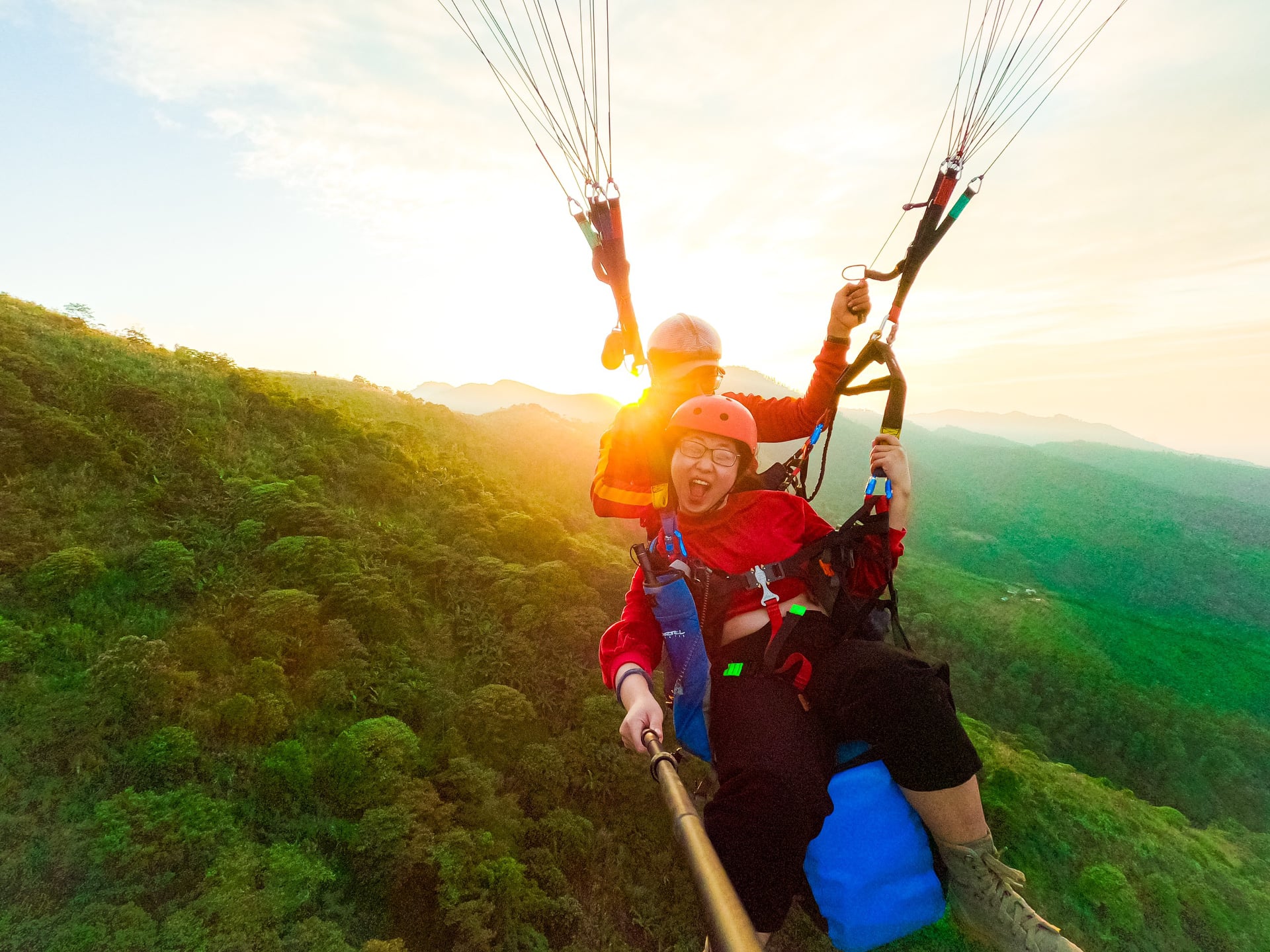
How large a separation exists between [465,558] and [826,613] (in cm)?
924

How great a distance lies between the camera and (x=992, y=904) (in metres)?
2.35

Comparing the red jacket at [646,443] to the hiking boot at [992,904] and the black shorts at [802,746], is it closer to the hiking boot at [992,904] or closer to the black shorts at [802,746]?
the black shorts at [802,746]

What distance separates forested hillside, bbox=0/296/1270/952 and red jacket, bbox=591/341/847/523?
5159mm

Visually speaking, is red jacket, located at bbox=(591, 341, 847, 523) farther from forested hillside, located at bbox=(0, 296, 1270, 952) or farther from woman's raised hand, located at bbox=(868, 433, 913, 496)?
forested hillside, located at bbox=(0, 296, 1270, 952)

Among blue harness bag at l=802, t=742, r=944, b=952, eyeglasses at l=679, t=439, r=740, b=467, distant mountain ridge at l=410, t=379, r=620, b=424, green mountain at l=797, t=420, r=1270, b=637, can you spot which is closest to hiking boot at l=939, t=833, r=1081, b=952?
blue harness bag at l=802, t=742, r=944, b=952

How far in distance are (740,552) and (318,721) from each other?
6.68 m

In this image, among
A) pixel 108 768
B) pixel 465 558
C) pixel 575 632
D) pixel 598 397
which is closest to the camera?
pixel 108 768

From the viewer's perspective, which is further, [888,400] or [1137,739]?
[1137,739]

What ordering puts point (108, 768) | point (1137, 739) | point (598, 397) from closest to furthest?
point (108, 768) < point (1137, 739) < point (598, 397)

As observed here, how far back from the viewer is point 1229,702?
30.9 m

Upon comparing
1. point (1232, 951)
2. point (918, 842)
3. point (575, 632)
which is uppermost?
point (918, 842)

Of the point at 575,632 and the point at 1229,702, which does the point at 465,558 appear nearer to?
the point at 575,632

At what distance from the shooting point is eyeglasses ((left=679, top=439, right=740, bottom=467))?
10.6 ft

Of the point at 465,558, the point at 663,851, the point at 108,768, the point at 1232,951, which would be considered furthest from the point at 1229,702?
Answer: the point at 108,768
